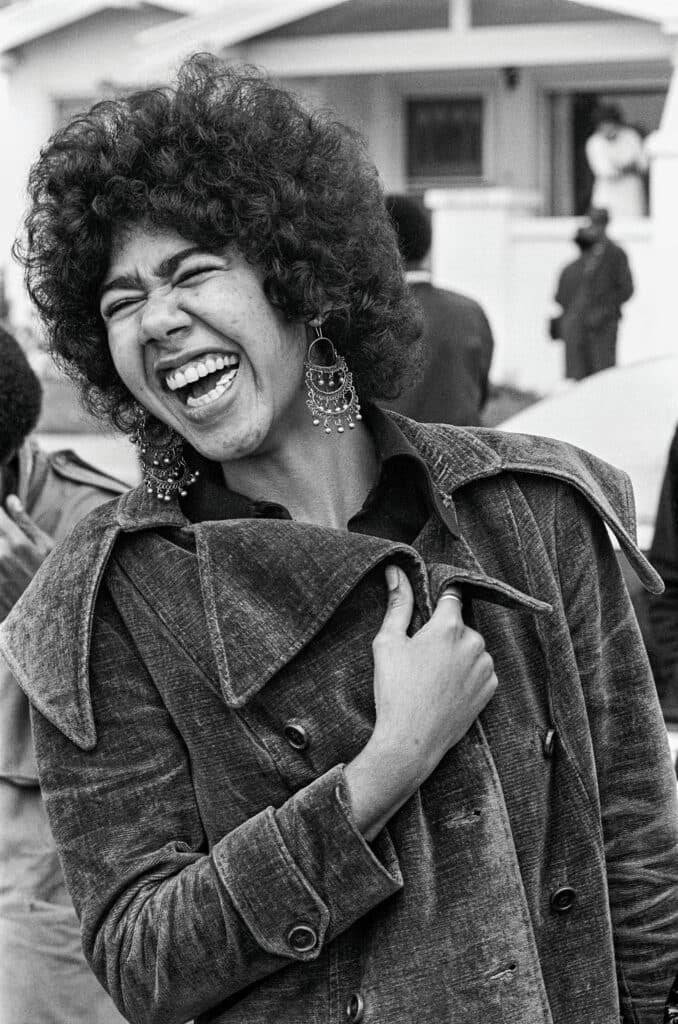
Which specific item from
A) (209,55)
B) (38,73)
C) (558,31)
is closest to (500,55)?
(558,31)

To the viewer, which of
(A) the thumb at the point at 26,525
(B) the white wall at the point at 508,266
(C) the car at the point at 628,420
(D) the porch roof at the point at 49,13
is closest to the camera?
(A) the thumb at the point at 26,525

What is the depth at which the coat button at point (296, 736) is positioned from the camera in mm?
1974

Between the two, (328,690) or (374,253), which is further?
(374,253)

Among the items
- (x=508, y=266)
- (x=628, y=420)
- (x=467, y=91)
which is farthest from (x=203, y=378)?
(x=467, y=91)

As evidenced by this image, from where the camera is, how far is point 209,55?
7.46 feet

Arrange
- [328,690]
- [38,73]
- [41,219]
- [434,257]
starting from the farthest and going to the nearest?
[38,73] → [434,257] → [41,219] → [328,690]

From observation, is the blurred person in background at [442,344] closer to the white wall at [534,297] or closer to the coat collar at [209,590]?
the coat collar at [209,590]

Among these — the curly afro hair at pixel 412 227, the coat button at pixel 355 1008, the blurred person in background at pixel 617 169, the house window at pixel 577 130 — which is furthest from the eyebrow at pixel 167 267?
the house window at pixel 577 130

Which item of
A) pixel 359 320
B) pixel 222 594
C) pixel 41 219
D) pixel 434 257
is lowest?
pixel 434 257

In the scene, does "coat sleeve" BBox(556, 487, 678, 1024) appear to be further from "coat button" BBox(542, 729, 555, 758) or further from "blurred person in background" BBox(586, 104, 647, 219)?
"blurred person in background" BBox(586, 104, 647, 219)

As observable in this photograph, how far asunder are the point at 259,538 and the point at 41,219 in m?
0.54

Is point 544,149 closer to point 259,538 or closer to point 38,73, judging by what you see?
point 38,73

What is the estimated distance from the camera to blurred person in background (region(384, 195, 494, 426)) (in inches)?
258

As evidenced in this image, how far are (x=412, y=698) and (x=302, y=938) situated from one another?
299mm
